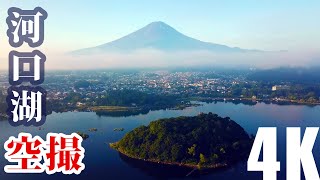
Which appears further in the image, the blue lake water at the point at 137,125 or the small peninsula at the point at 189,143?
the small peninsula at the point at 189,143

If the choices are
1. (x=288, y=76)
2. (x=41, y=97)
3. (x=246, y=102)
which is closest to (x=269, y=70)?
(x=288, y=76)

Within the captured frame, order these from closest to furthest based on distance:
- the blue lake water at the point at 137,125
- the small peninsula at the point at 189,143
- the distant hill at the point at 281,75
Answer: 1. the blue lake water at the point at 137,125
2. the small peninsula at the point at 189,143
3. the distant hill at the point at 281,75

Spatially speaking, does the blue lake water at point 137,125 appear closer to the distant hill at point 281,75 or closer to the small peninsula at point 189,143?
the small peninsula at point 189,143

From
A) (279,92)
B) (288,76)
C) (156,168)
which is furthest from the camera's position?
(288,76)

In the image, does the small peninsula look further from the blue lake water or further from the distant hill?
the distant hill

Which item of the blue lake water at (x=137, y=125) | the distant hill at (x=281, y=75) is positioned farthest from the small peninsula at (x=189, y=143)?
the distant hill at (x=281, y=75)

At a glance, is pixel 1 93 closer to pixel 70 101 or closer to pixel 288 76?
pixel 70 101
